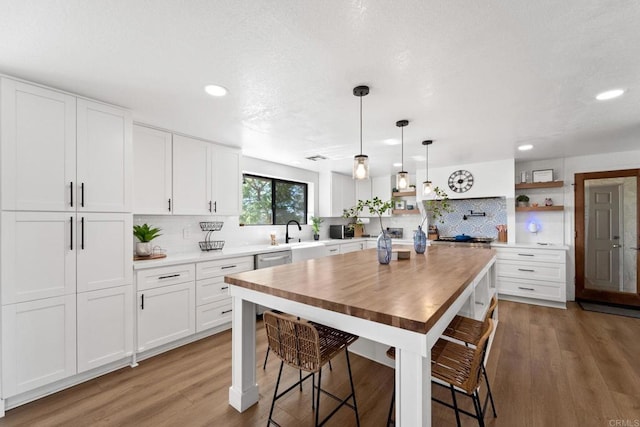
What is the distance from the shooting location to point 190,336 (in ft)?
9.82

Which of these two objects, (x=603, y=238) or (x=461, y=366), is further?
(x=603, y=238)

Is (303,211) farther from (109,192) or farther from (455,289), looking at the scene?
(455,289)

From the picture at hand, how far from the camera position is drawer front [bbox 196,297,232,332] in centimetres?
303

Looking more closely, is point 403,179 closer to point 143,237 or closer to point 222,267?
point 222,267

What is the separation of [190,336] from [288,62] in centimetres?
286

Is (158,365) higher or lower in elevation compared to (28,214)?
lower

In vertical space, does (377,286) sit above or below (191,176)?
below

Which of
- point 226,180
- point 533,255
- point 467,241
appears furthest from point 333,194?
point 533,255

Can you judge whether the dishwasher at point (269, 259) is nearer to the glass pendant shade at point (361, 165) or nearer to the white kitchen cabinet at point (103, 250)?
the white kitchen cabinet at point (103, 250)

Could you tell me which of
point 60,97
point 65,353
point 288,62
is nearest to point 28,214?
point 60,97

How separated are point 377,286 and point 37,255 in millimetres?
2444

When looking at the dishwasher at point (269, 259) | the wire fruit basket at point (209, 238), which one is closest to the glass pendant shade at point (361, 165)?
the dishwasher at point (269, 259)

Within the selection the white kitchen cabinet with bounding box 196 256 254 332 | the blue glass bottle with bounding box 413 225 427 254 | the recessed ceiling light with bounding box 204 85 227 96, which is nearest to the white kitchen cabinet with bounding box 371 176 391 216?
the blue glass bottle with bounding box 413 225 427 254

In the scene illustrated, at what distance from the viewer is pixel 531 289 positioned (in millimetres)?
4258
